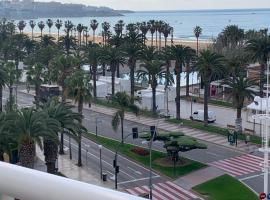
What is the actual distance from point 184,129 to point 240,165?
15.5 meters

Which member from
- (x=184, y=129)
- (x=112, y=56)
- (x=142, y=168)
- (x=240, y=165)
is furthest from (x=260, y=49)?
(x=142, y=168)

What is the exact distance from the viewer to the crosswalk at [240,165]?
4231 centimetres

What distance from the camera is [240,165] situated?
44.0 m

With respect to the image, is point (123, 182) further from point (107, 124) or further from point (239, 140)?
point (107, 124)

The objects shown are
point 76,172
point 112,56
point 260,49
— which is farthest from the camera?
point 112,56

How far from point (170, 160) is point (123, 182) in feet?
21.3

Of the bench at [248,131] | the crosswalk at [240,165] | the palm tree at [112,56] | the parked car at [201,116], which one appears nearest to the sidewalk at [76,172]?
the crosswalk at [240,165]

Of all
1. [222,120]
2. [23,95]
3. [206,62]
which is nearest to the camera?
[206,62]

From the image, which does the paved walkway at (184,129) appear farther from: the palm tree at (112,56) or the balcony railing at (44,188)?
the balcony railing at (44,188)

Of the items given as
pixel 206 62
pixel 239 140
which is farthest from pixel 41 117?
pixel 206 62

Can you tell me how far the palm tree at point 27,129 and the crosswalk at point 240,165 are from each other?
59.6 feet

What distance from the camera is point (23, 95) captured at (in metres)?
85.1

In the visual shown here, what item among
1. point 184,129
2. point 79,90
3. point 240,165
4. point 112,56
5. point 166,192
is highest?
point 112,56

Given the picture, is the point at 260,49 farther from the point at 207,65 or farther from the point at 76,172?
the point at 76,172
